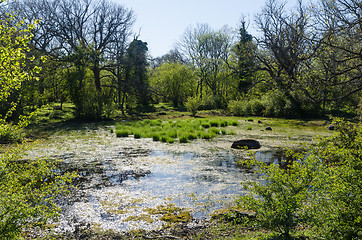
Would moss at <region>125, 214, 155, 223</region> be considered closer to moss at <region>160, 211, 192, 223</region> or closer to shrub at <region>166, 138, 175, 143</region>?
moss at <region>160, 211, 192, 223</region>

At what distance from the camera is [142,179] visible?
29.7 feet

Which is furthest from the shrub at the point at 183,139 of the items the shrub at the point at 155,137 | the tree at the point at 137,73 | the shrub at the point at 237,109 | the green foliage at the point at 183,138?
the tree at the point at 137,73

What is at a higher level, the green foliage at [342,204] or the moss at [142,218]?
the green foliage at [342,204]

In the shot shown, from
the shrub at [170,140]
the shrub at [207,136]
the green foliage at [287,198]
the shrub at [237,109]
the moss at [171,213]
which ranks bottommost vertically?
the moss at [171,213]

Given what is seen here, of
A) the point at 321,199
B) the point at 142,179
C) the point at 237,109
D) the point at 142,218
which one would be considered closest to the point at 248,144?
the point at 142,179

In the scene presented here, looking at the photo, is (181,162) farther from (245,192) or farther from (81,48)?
(81,48)

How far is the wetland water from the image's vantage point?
20.7 feet

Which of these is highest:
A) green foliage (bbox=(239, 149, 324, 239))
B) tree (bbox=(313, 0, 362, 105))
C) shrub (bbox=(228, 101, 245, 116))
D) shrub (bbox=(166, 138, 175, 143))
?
tree (bbox=(313, 0, 362, 105))

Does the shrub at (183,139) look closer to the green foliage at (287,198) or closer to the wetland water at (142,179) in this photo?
the wetland water at (142,179)

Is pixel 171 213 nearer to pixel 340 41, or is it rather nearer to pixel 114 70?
pixel 340 41

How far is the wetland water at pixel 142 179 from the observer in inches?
249

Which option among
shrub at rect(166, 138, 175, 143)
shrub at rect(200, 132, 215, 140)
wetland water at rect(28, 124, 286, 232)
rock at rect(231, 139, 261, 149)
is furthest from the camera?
shrub at rect(200, 132, 215, 140)

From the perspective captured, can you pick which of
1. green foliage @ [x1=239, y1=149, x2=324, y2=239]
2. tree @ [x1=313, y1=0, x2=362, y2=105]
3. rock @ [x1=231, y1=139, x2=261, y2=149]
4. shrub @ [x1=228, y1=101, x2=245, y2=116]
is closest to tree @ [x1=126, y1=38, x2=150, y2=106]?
shrub @ [x1=228, y1=101, x2=245, y2=116]

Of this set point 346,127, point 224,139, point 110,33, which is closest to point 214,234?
point 346,127
